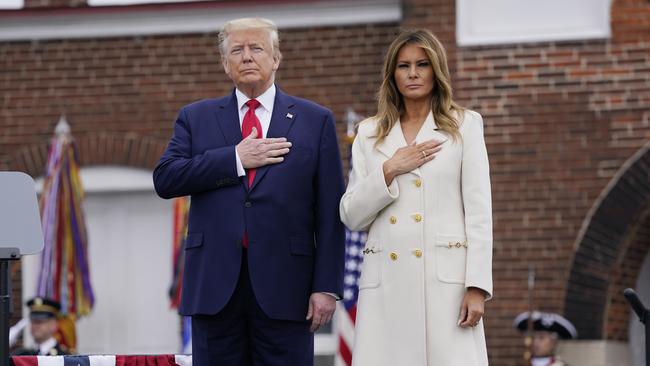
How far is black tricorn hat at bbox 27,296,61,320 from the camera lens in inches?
460

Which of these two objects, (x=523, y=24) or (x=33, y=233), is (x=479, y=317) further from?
(x=523, y=24)

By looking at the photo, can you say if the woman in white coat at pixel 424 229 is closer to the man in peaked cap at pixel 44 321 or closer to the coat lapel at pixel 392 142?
the coat lapel at pixel 392 142

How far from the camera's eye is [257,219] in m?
5.63

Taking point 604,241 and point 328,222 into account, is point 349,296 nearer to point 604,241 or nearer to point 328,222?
point 604,241

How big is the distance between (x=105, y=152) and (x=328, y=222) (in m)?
7.45

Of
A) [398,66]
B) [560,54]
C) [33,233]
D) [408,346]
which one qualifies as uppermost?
[560,54]

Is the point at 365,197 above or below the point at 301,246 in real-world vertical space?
above

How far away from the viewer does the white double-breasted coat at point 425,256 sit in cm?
548

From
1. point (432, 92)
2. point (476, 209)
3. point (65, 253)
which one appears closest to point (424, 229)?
point (476, 209)

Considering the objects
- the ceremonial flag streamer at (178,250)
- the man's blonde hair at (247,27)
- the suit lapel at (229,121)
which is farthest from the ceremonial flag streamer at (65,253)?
the man's blonde hair at (247,27)

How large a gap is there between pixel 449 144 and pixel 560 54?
21.1 ft

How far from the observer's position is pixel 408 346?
217 inches

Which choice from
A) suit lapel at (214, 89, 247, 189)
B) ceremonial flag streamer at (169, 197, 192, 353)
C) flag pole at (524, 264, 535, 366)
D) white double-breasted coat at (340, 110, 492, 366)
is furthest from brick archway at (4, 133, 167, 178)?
white double-breasted coat at (340, 110, 492, 366)

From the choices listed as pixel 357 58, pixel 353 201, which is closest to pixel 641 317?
pixel 353 201
